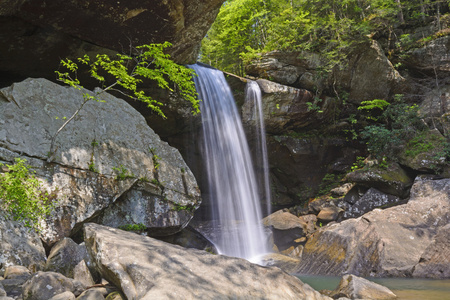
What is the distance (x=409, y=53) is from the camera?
14812mm

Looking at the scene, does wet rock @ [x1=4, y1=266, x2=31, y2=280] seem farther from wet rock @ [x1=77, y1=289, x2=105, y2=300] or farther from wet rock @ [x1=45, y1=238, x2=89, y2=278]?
wet rock @ [x1=77, y1=289, x2=105, y2=300]

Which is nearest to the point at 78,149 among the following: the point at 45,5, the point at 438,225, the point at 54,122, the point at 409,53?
the point at 54,122

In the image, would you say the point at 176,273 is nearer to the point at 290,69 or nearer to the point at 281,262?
the point at 281,262

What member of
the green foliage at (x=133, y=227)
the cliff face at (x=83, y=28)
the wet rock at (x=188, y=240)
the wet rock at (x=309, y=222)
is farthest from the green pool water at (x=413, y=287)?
the cliff face at (x=83, y=28)

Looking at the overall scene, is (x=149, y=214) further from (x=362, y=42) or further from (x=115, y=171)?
(x=362, y=42)

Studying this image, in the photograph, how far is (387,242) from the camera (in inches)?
295

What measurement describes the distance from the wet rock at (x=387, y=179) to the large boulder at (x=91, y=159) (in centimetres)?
784

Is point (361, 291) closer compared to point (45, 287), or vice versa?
point (45, 287)

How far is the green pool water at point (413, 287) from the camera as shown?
4.86 metres

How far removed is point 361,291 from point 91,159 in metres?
6.06

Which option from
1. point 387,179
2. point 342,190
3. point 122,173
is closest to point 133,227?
point 122,173

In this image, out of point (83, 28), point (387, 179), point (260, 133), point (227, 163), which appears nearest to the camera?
point (83, 28)

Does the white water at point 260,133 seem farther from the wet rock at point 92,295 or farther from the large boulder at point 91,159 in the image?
the wet rock at point 92,295

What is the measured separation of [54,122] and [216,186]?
844 cm
